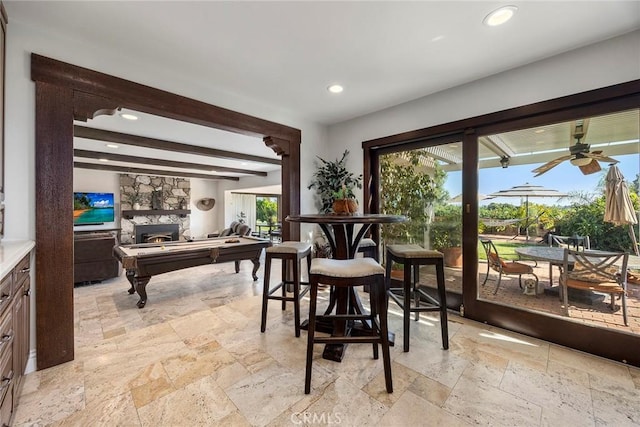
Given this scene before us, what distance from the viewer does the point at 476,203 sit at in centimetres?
263

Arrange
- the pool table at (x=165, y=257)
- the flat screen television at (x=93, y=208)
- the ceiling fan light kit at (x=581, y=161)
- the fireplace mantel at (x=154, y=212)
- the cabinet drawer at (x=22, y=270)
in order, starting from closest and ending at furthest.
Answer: the cabinet drawer at (x=22, y=270) < the ceiling fan light kit at (x=581, y=161) < the pool table at (x=165, y=257) < the flat screen television at (x=93, y=208) < the fireplace mantel at (x=154, y=212)

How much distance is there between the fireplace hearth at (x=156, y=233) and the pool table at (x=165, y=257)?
399 cm

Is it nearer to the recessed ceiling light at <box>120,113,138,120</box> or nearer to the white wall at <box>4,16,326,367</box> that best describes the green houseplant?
the white wall at <box>4,16,326,367</box>

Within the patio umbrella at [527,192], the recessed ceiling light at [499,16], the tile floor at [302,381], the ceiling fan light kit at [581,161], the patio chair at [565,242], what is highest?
the recessed ceiling light at [499,16]

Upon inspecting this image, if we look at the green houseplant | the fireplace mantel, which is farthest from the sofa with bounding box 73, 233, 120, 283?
the green houseplant

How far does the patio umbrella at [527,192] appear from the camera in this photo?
2.33 m

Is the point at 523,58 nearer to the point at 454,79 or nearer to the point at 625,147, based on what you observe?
the point at 454,79

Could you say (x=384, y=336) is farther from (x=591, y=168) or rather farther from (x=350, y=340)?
(x=591, y=168)

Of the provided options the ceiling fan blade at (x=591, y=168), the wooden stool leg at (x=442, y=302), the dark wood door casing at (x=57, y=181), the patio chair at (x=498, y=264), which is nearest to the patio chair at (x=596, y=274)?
the patio chair at (x=498, y=264)

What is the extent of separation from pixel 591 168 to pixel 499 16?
148 centimetres

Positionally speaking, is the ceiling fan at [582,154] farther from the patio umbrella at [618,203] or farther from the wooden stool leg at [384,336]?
the wooden stool leg at [384,336]

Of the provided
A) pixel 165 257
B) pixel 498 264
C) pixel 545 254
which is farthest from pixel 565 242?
pixel 165 257

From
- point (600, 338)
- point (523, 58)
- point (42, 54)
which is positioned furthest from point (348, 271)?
point (42, 54)

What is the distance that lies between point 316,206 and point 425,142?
5.58 ft
